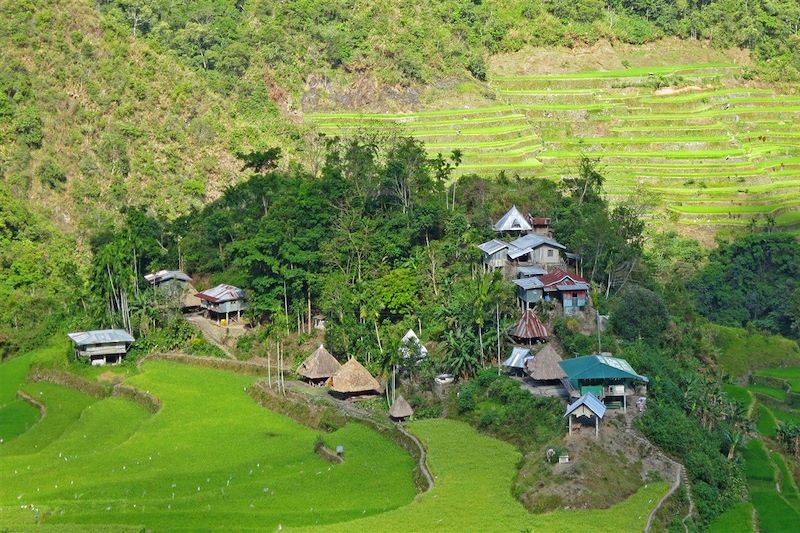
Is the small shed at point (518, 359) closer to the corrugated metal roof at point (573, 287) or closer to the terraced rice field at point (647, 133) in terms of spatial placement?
the corrugated metal roof at point (573, 287)

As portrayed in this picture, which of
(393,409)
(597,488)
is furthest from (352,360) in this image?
(597,488)

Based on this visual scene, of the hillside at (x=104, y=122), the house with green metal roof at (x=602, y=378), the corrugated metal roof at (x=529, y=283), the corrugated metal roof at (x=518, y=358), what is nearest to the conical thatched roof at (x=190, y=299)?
the hillside at (x=104, y=122)

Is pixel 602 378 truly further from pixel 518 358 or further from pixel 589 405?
pixel 518 358

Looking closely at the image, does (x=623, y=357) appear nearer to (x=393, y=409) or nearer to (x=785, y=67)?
(x=393, y=409)

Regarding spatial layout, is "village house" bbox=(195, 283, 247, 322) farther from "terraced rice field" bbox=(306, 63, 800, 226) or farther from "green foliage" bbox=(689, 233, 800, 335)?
"green foliage" bbox=(689, 233, 800, 335)

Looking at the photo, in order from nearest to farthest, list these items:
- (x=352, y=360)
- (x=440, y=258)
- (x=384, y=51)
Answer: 1. (x=352, y=360)
2. (x=440, y=258)
3. (x=384, y=51)

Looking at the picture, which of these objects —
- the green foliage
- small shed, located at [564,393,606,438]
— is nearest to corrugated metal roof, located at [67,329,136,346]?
small shed, located at [564,393,606,438]
